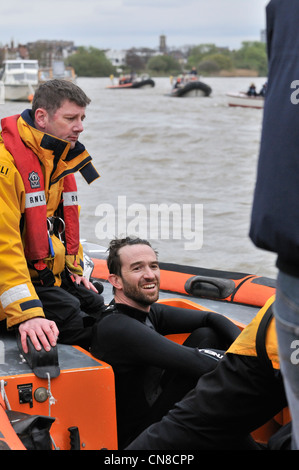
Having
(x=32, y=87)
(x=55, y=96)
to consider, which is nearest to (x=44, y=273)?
(x=55, y=96)

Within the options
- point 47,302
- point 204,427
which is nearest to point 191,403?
point 204,427

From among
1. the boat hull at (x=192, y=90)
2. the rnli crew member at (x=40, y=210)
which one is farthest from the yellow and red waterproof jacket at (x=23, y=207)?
the boat hull at (x=192, y=90)

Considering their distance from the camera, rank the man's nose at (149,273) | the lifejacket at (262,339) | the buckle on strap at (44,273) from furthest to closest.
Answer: the buckle on strap at (44,273) → the man's nose at (149,273) → the lifejacket at (262,339)

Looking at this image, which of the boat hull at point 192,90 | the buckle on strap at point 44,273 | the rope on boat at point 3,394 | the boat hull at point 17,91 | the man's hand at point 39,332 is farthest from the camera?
the boat hull at point 192,90

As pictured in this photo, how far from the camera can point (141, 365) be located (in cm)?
226

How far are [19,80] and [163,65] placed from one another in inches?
2234

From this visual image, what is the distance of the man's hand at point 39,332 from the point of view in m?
2.26

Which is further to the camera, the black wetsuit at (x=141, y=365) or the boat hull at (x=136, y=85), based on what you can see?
the boat hull at (x=136, y=85)

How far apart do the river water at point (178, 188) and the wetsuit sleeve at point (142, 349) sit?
4864 millimetres

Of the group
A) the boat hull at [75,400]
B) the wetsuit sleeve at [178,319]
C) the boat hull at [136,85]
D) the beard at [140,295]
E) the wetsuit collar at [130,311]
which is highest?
the beard at [140,295]

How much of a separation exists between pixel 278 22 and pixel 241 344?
2.65 feet

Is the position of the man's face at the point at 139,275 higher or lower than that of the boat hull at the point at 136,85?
higher

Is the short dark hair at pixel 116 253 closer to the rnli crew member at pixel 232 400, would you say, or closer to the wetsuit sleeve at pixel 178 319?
the wetsuit sleeve at pixel 178 319

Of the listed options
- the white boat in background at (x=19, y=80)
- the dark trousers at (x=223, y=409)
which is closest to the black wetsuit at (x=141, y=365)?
the dark trousers at (x=223, y=409)
